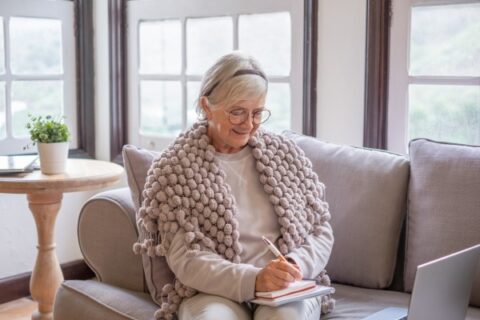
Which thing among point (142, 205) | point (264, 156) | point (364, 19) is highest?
point (364, 19)

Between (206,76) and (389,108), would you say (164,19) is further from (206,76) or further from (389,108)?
(206,76)

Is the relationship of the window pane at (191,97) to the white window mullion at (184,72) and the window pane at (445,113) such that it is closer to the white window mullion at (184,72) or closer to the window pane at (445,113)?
the white window mullion at (184,72)

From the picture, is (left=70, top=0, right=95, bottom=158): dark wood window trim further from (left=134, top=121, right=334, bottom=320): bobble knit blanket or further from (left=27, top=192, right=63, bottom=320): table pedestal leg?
(left=134, top=121, right=334, bottom=320): bobble knit blanket

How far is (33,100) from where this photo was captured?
11.8 feet

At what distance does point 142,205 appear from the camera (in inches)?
79.4

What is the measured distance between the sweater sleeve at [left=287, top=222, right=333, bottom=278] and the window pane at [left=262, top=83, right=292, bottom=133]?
39.3 inches

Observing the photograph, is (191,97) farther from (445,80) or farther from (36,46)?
(445,80)

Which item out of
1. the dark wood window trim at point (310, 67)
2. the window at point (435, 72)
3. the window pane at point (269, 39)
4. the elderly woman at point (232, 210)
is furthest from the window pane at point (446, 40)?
the elderly woman at point (232, 210)

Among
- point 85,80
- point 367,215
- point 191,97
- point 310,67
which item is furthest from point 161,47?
point 367,215

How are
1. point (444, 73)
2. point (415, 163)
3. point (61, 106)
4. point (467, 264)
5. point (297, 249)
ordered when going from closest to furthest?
point (467, 264)
point (297, 249)
point (415, 163)
point (444, 73)
point (61, 106)

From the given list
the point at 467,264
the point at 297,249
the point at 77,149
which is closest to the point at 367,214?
the point at 297,249

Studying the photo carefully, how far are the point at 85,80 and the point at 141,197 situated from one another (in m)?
1.79

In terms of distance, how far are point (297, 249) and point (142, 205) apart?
0.45 m

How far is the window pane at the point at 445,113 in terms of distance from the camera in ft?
8.34
